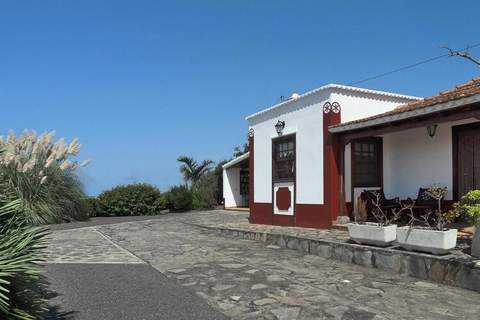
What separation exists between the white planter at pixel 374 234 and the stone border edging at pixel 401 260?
133 mm

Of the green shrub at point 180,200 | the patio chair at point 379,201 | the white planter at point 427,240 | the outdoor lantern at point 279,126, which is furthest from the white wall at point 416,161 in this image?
the green shrub at point 180,200

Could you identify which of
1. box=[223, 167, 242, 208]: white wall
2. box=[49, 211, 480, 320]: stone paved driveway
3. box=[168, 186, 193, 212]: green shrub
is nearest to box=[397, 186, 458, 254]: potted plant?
box=[49, 211, 480, 320]: stone paved driveway

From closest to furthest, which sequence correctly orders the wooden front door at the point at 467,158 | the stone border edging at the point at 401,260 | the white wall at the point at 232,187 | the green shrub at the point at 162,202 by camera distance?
the stone border edging at the point at 401,260 → the wooden front door at the point at 467,158 → the green shrub at the point at 162,202 → the white wall at the point at 232,187

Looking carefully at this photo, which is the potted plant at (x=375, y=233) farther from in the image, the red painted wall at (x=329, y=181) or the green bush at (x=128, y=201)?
the green bush at (x=128, y=201)

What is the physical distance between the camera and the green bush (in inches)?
1014

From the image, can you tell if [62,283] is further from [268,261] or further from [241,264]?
[268,261]

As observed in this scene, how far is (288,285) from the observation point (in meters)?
7.70

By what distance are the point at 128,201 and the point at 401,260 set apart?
1933 centimetres

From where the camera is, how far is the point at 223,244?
12664mm

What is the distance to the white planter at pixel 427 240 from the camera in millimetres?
7898

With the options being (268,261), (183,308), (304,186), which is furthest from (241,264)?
(304,186)

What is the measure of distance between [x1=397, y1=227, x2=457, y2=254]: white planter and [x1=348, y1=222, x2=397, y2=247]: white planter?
0.99ft

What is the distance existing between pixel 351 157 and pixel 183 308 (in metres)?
8.32

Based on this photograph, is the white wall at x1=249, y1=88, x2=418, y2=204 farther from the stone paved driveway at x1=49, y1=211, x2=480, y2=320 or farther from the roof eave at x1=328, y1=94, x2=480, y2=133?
the stone paved driveway at x1=49, y1=211, x2=480, y2=320
